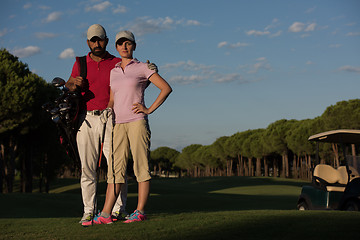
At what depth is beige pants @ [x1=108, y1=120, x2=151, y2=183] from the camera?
6992 mm

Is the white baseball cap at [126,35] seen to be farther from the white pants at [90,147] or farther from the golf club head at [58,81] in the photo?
the white pants at [90,147]

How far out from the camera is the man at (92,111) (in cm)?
739

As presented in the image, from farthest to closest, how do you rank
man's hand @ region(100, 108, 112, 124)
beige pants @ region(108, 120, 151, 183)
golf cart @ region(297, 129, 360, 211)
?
golf cart @ region(297, 129, 360, 211) < man's hand @ region(100, 108, 112, 124) < beige pants @ region(108, 120, 151, 183)

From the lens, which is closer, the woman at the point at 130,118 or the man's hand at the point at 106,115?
the woman at the point at 130,118

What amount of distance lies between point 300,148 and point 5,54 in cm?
4393

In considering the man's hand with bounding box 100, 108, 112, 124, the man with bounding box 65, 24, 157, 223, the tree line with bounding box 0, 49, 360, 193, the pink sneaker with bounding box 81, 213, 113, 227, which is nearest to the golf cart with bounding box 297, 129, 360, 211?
the man with bounding box 65, 24, 157, 223

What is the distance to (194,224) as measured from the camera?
6840 millimetres

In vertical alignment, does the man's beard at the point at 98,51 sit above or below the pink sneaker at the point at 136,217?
above

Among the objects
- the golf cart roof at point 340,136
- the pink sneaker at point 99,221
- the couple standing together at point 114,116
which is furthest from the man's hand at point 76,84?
the golf cart roof at point 340,136

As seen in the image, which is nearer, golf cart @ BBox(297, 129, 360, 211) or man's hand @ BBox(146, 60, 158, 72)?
man's hand @ BBox(146, 60, 158, 72)

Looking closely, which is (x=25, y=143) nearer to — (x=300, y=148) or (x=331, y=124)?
(x=331, y=124)

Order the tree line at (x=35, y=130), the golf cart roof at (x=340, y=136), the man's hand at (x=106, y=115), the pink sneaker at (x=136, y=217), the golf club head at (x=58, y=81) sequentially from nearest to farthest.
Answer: the pink sneaker at (x=136, y=217)
the man's hand at (x=106, y=115)
the golf club head at (x=58, y=81)
the golf cart roof at (x=340, y=136)
the tree line at (x=35, y=130)

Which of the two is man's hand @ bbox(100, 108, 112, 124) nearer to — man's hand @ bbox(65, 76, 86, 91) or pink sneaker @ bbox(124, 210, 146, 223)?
man's hand @ bbox(65, 76, 86, 91)

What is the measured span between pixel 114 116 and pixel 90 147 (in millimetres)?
693
